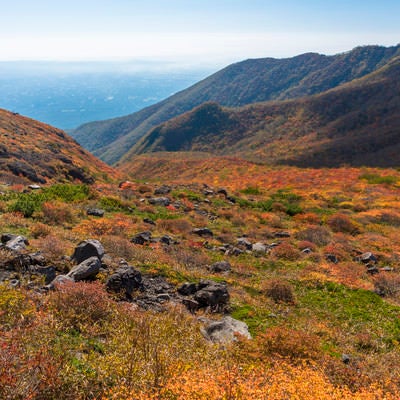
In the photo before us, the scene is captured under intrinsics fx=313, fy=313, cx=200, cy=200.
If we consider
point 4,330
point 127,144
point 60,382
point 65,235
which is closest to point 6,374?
point 60,382

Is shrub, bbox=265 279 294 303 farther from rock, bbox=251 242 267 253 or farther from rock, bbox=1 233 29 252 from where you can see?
rock, bbox=1 233 29 252

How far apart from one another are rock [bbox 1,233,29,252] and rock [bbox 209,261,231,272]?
6.58m

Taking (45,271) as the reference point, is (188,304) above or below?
below

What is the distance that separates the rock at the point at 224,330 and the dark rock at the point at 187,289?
1561 millimetres

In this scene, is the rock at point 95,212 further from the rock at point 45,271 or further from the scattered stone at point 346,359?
the scattered stone at point 346,359

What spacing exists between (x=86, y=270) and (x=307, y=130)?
10068cm

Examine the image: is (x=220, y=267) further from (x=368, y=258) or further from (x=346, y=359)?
A: (x=368, y=258)

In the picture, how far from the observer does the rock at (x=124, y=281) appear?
8164 mm

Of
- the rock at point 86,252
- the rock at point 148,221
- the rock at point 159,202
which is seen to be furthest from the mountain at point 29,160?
the rock at point 86,252

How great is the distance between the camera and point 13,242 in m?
9.43

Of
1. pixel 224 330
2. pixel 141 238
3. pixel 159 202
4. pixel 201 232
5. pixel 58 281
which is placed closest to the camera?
pixel 224 330

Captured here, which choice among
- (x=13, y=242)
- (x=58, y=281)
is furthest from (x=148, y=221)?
(x=58, y=281)

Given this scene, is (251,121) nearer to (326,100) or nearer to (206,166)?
(326,100)

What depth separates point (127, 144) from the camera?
19600 centimetres
